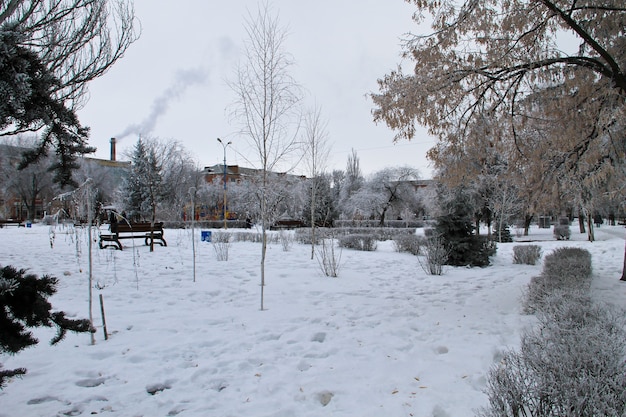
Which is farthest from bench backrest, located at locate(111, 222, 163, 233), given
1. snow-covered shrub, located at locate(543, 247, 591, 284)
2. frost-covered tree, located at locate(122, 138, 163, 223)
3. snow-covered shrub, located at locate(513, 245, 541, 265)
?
frost-covered tree, located at locate(122, 138, 163, 223)

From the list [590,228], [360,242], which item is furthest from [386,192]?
[360,242]

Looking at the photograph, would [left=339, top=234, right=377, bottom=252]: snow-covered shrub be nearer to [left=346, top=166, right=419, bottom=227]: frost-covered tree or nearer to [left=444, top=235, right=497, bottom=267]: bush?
[left=444, top=235, right=497, bottom=267]: bush

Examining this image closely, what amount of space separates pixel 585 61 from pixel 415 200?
1310 inches

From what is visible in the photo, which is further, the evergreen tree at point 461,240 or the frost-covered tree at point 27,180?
the frost-covered tree at point 27,180

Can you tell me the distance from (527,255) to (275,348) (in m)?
9.73

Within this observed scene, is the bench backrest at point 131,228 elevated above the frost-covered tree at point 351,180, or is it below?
below

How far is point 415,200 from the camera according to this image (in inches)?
1487

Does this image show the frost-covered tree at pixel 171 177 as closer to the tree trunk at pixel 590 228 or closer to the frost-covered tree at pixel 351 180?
the frost-covered tree at pixel 351 180

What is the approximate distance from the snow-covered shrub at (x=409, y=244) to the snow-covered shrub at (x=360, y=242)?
103cm

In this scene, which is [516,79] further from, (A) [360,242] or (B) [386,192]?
(B) [386,192]

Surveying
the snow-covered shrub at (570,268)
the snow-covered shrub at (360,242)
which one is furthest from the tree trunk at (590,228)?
the snow-covered shrub at (570,268)

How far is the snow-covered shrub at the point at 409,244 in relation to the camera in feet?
41.3

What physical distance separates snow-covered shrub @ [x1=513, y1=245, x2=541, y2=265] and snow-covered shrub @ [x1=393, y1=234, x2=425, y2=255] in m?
2.95

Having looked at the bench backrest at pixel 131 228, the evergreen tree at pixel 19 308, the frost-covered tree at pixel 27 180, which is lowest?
the evergreen tree at pixel 19 308
